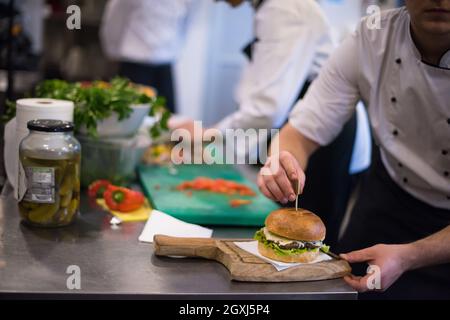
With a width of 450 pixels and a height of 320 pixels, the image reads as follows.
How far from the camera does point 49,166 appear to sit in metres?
1.42

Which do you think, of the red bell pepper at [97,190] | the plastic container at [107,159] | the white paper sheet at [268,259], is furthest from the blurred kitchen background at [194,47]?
the white paper sheet at [268,259]

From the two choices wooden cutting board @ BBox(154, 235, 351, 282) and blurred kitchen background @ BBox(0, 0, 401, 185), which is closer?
wooden cutting board @ BBox(154, 235, 351, 282)

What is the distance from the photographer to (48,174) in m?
1.41

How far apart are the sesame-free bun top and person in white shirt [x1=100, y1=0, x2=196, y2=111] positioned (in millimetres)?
3141

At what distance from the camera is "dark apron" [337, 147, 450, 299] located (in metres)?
1.67

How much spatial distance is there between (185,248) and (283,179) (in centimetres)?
27

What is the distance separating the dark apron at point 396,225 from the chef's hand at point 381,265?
1.11 ft

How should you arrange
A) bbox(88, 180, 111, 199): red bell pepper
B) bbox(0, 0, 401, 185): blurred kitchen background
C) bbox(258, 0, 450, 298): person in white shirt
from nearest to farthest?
bbox(258, 0, 450, 298): person in white shirt → bbox(88, 180, 111, 199): red bell pepper → bbox(0, 0, 401, 185): blurred kitchen background

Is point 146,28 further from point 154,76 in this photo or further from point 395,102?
point 395,102

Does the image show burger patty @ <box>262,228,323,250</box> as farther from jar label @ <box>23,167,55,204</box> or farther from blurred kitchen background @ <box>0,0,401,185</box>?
blurred kitchen background @ <box>0,0,401,185</box>

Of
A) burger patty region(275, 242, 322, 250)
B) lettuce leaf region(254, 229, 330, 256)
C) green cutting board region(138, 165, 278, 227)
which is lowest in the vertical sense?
green cutting board region(138, 165, 278, 227)

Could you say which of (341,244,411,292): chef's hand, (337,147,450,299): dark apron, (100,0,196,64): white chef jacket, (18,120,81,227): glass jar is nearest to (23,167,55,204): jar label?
(18,120,81,227): glass jar
